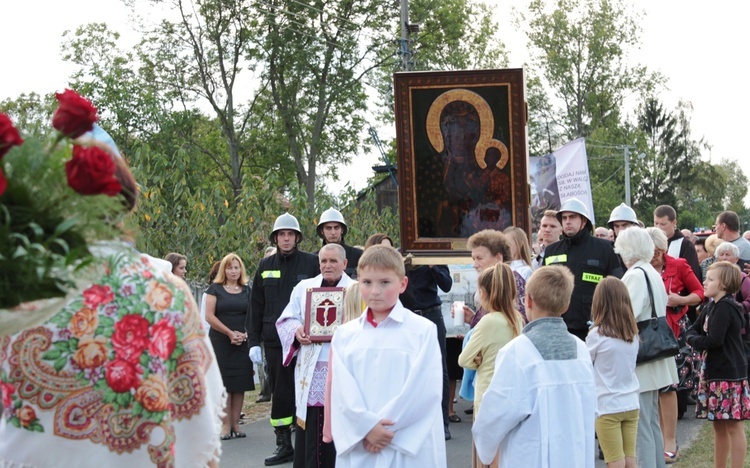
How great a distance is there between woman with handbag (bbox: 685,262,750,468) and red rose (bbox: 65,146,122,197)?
267 inches

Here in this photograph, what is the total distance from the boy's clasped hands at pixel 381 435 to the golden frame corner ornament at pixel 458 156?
5.41 m

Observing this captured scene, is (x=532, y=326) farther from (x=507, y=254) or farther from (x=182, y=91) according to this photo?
(x=182, y=91)

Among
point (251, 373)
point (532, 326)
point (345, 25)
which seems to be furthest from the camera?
point (345, 25)

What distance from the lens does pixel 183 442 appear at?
3289 millimetres

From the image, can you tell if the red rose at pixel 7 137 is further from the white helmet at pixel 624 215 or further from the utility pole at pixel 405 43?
the utility pole at pixel 405 43

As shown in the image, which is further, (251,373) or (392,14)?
(392,14)

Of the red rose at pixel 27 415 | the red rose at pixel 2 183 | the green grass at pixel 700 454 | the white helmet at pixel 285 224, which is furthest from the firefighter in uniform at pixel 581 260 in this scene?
the red rose at pixel 2 183

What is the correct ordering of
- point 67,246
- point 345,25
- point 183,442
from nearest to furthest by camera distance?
point 67,246 < point 183,442 < point 345,25

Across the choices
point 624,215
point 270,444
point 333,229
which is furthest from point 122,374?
point 270,444

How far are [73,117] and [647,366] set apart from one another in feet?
20.9

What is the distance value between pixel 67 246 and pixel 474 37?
146 ft

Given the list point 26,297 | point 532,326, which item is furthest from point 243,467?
point 26,297

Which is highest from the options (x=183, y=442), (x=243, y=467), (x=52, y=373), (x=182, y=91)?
(x=182, y=91)

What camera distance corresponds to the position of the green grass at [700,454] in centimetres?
895
